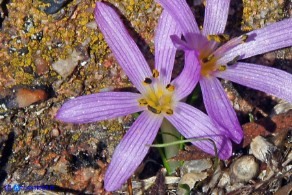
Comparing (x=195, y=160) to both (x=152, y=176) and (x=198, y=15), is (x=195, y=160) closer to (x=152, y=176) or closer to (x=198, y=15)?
(x=152, y=176)

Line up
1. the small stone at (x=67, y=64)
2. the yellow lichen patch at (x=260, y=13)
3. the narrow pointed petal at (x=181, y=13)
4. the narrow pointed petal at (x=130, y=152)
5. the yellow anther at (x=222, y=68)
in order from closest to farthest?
the narrow pointed petal at (x=130, y=152) < the narrow pointed petal at (x=181, y=13) < the yellow anther at (x=222, y=68) < the small stone at (x=67, y=64) < the yellow lichen patch at (x=260, y=13)

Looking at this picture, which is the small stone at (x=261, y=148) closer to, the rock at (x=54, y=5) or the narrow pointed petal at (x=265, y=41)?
the narrow pointed petal at (x=265, y=41)

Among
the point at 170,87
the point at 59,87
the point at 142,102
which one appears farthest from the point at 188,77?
the point at 59,87

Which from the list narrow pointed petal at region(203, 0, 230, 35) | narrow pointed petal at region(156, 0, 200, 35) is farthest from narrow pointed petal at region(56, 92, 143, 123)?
narrow pointed petal at region(203, 0, 230, 35)

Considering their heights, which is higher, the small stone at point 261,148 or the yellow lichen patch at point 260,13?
the yellow lichen patch at point 260,13

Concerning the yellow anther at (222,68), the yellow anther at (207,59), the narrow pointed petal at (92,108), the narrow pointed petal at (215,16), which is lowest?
the narrow pointed petal at (92,108)

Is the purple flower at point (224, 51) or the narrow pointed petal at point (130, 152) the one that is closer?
the narrow pointed petal at point (130, 152)

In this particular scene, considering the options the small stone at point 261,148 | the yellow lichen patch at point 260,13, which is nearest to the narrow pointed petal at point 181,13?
the yellow lichen patch at point 260,13
